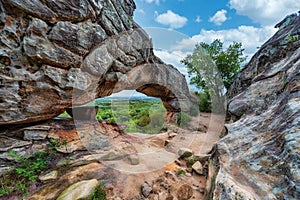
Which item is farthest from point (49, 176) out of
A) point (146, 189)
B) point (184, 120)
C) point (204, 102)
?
point (204, 102)

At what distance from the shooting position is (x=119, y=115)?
1031 cm

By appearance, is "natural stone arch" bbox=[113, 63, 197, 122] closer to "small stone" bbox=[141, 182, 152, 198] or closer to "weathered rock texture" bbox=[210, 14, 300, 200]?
"small stone" bbox=[141, 182, 152, 198]

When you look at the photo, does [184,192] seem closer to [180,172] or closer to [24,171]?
[180,172]

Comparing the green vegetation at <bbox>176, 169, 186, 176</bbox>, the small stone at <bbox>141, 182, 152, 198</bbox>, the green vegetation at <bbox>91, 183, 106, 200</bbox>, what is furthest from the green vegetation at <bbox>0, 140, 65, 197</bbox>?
the green vegetation at <bbox>176, 169, 186, 176</bbox>

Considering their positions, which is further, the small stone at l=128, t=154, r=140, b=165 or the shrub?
the shrub

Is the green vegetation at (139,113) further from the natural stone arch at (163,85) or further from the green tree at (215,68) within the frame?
the green tree at (215,68)

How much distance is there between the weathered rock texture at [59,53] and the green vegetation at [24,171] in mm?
1058

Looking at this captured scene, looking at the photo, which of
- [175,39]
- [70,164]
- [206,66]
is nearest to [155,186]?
[70,164]

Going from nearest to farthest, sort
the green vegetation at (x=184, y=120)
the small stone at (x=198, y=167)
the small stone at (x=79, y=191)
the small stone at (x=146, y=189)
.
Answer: the small stone at (x=79, y=191), the small stone at (x=146, y=189), the small stone at (x=198, y=167), the green vegetation at (x=184, y=120)

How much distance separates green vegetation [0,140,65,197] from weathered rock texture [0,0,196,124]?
3.47ft

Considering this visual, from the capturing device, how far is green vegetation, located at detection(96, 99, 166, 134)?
985 cm

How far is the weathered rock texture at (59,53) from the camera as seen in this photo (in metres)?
3.52

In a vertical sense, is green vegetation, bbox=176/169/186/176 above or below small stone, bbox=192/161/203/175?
below

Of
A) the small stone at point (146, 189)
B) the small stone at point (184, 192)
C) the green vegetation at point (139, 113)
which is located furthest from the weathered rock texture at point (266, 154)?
the green vegetation at point (139, 113)
